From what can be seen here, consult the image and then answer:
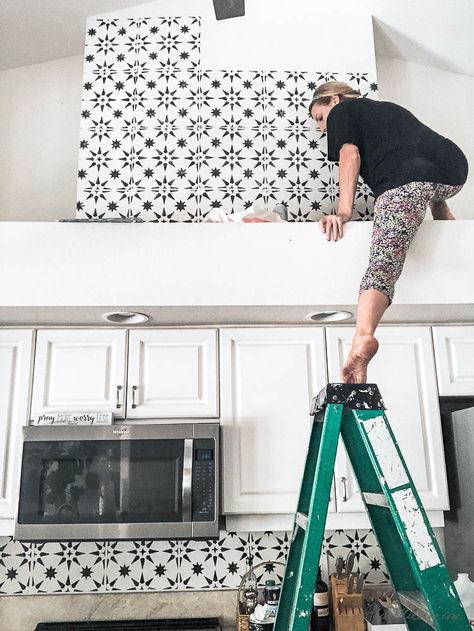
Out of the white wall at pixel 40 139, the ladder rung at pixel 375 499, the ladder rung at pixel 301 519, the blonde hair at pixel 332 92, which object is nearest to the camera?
the ladder rung at pixel 375 499

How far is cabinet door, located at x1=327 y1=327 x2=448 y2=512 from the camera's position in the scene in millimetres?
2289

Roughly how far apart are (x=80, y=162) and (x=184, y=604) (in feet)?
6.06

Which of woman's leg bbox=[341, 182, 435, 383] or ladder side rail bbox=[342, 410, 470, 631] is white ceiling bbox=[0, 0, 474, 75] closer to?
woman's leg bbox=[341, 182, 435, 383]

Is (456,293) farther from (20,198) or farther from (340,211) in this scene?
(20,198)

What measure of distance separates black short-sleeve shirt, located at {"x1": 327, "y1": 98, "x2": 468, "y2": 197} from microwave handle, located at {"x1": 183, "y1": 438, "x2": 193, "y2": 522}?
43.0 inches

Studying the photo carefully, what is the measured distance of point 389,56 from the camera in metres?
3.00

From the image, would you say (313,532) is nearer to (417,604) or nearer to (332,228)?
(417,604)

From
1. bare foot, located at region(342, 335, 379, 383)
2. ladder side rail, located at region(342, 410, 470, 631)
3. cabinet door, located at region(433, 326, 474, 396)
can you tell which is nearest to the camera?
ladder side rail, located at region(342, 410, 470, 631)

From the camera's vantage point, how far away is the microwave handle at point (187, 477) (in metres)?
2.15

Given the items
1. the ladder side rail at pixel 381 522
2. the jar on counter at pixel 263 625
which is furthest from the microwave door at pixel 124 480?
the ladder side rail at pixel 381 522

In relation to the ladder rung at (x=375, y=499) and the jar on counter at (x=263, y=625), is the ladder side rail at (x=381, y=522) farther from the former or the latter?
the jar on counter at (x=263, y=625)

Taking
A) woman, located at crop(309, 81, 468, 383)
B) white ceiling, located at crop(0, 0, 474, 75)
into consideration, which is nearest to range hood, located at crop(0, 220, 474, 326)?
woman, located at crop(309, 81, 468, 383)

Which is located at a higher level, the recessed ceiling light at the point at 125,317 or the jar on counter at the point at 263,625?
the recessed ceiling light at the point at 125,317

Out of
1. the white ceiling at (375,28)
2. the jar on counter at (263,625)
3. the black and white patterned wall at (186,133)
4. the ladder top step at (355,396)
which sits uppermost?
the white ceiling at (375,28)
